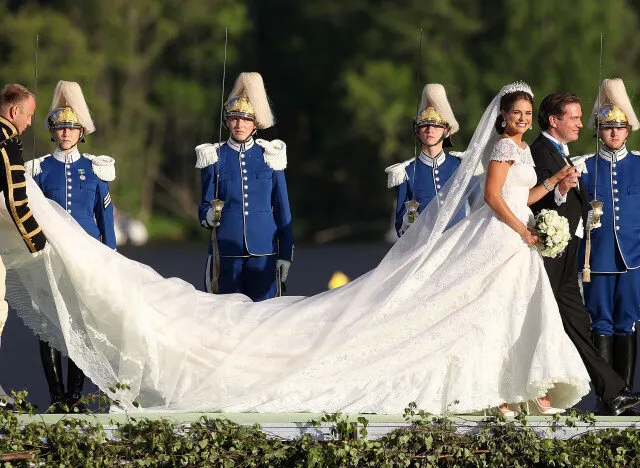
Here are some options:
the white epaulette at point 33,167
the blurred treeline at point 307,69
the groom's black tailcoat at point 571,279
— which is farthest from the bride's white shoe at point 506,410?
the blurred treeline at point 307,69

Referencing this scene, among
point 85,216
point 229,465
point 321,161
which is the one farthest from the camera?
point 321,161

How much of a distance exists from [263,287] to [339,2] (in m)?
34.0

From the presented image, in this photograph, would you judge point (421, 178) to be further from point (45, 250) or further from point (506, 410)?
point (45, 250)

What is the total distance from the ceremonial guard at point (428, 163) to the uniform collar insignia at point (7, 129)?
2.85 metres

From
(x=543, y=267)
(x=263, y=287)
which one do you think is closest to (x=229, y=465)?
(x=543, y=267)

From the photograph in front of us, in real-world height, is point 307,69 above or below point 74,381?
above

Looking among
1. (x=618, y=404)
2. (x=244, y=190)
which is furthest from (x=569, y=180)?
(x=244, y=190)

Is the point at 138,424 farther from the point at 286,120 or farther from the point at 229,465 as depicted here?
the point at 286,120

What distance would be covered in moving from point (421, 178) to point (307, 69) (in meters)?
34.5

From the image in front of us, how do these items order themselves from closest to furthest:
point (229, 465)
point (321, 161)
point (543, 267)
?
point (229, 465) < point (543, 267) < point (321, 161)

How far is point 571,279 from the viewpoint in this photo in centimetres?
881

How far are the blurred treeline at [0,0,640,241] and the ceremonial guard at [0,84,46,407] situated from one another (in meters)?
27.7

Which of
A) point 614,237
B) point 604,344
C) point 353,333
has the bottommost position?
point 604,344

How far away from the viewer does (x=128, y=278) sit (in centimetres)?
870
